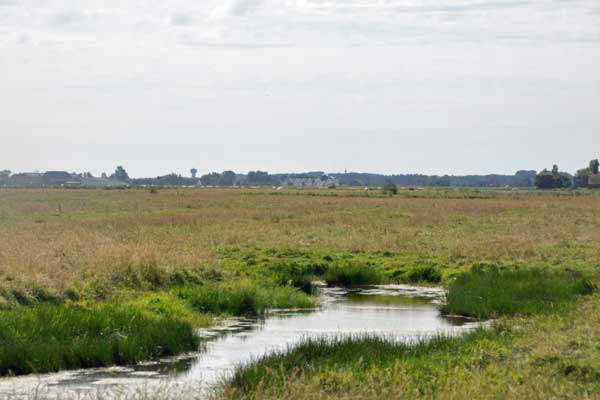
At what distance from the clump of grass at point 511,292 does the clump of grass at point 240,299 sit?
160 inches

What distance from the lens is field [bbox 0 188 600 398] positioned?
45.1 feet

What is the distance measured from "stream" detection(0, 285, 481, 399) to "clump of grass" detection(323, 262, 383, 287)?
69 centimetres

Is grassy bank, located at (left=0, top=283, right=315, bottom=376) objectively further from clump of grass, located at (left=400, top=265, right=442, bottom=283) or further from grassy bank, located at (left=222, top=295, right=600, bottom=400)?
clump of grass, located at (left=400, top=265, right=442, bottom=283)

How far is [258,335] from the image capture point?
20.0 m

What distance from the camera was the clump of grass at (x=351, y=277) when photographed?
1207 inches

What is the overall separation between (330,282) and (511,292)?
742 cm

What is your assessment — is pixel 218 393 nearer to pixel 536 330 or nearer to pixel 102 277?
pixel 536 330

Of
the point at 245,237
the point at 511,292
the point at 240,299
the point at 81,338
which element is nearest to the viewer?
the point at 81,338

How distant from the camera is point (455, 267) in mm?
32906

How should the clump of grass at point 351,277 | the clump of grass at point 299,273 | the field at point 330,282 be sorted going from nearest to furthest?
the field at point 330,282, the clump of grass at point 299,273, the clump of grass at point 351,277

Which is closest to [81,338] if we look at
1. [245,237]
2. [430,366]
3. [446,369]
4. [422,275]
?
[430,366]

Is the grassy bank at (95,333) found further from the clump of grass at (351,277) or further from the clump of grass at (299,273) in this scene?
the clump of grass at (351,277)

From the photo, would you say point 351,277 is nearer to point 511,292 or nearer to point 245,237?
point 511,292

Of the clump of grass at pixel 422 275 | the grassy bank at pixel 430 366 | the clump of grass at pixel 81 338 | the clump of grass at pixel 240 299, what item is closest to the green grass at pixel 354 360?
the grassy bank at pixel 430 366
